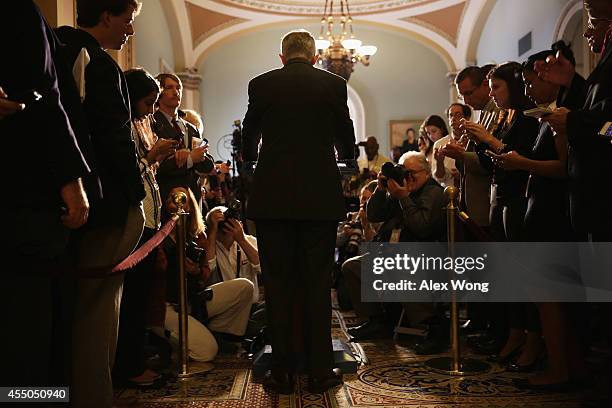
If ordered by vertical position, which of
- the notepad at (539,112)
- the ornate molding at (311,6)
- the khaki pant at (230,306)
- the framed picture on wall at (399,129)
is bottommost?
the khaki pant at (230,306)

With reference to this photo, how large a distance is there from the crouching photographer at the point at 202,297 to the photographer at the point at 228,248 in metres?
0.09

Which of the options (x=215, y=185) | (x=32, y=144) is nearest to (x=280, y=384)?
(x=32, y=144)

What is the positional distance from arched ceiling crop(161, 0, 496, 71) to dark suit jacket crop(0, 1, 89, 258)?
1001 cm

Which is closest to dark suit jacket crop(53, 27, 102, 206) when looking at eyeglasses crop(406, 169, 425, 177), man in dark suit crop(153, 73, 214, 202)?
man in dark suit crop(153, 73, 214, 202)

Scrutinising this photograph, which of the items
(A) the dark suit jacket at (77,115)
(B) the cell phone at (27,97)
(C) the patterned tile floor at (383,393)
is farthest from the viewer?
(C) the patterned tile floor at (383,393)

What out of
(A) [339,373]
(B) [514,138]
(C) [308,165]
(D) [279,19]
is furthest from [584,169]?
(D) [279,19]

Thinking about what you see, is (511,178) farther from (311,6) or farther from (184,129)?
(311,6)

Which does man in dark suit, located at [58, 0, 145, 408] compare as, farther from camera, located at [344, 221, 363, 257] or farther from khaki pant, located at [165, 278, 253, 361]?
camera, located at [344, 221, 363, 257]

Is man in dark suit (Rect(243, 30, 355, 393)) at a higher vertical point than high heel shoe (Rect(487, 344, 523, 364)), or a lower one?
higher

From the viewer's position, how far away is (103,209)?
2.13 meters

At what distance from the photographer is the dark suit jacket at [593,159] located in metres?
2.31

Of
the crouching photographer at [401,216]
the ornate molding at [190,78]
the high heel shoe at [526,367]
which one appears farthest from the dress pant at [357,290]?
the ornate molding at [190,78]

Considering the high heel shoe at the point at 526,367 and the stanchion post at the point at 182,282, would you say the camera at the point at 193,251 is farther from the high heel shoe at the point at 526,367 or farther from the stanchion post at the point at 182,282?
the high heel shoe at the point at 526,367

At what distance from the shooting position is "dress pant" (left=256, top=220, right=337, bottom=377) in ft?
9.48
